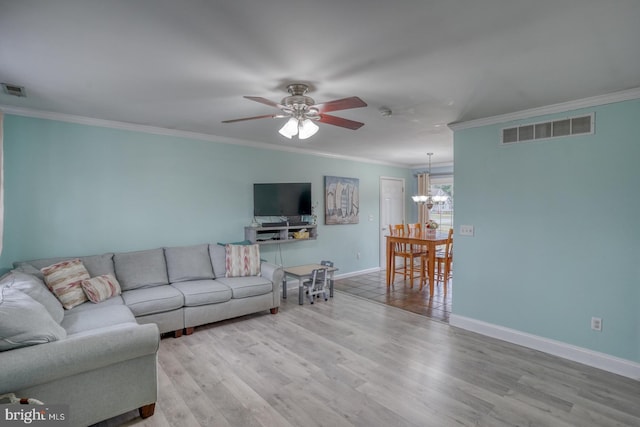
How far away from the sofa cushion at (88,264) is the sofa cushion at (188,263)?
60 cm

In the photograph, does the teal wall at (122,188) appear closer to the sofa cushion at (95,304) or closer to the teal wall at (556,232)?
the sofa cushion at (95,304)

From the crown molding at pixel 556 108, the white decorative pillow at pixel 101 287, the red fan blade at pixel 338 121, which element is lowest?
the white decorative pillow at pixel 101 287

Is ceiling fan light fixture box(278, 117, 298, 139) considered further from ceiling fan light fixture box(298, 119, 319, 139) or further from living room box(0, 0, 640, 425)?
living room box(0, 0, 640, 425)

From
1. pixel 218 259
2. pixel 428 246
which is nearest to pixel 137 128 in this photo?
pixel 218 259

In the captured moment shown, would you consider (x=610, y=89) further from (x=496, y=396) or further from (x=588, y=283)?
(x=496, y=396)

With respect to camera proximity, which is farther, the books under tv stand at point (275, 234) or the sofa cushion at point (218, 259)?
the books under tv stand at point (275, 234)

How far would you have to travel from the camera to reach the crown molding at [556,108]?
2662 millimetres

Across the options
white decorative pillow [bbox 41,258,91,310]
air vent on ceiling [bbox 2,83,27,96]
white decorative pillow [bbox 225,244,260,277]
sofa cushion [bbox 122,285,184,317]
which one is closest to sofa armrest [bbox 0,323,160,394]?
sofa cushion [bbox 122,285,184,317]

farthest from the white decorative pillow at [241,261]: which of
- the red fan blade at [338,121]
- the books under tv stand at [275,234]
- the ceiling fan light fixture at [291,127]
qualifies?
the red fan blade at [338,121]

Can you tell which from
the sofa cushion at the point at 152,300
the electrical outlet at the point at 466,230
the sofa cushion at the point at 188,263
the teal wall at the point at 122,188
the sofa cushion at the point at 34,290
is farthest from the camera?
the sofa cushion at the point at 188,263

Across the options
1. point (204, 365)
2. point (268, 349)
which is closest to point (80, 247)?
point (204, 365)

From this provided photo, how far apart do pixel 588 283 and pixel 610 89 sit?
1.72 meters

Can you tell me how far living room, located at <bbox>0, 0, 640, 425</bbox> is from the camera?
275cm

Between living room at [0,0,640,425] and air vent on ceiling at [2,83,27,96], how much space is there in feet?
1.10
